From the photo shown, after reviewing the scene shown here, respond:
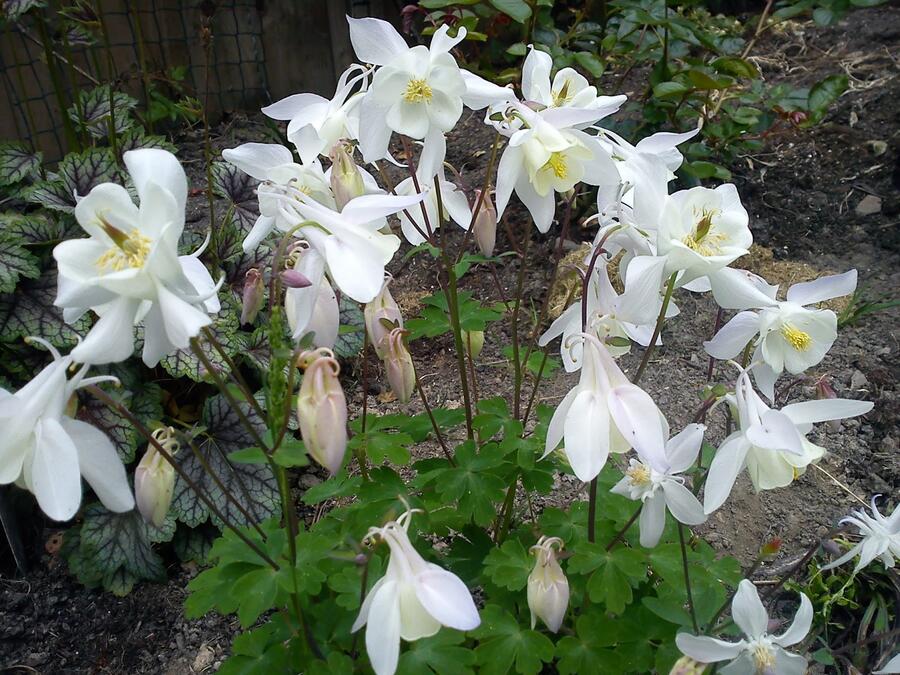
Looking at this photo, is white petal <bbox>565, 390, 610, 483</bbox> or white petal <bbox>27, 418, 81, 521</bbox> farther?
white petal <bbox>565, 390, 610, 483</bbox>

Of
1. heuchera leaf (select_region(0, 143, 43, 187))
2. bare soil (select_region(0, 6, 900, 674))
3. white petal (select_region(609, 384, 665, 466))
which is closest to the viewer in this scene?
white petal (select_region(609, 384, 665, 466))

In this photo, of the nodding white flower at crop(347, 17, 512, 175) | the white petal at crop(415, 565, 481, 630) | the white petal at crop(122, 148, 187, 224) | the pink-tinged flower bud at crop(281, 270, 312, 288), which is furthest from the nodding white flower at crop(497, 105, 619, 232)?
the white petal at crop(415, 565, 481, 630)

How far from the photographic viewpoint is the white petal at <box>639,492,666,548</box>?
1518 mm

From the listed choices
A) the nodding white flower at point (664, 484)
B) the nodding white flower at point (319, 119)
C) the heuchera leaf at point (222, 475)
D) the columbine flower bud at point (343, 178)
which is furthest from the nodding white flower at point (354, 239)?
the heuchera leaf at point (222, 475)

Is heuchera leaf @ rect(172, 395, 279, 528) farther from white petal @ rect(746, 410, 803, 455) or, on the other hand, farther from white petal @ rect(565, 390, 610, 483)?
white petal @ rect(746, 410, 803, 455)

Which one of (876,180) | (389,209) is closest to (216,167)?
(389,209)

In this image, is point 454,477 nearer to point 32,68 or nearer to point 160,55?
point 32,68

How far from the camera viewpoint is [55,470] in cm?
106

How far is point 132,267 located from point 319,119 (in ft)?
1.99

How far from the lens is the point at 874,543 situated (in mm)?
1517

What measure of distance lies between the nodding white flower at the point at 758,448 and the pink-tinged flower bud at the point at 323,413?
2.02ft

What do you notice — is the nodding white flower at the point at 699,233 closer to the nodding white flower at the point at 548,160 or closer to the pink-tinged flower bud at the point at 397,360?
the nodding white flower at the point at 548,160

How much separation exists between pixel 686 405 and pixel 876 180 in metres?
1.76

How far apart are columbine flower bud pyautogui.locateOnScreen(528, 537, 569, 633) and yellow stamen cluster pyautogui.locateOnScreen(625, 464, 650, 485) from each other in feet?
0.72
